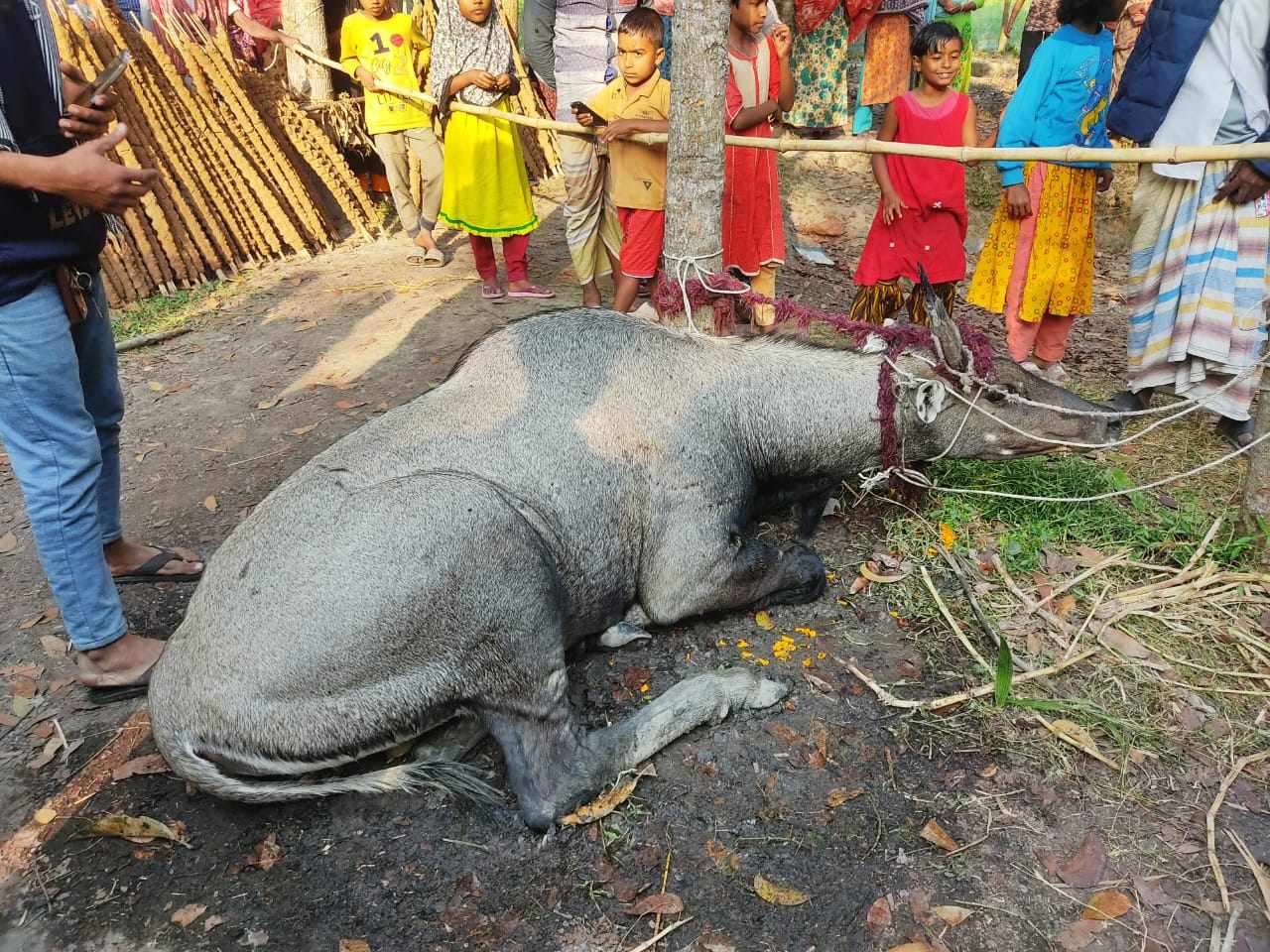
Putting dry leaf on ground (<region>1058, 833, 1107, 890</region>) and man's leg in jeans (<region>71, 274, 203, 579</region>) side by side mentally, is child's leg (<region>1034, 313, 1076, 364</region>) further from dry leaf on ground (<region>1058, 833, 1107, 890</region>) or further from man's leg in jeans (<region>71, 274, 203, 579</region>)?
man's leg in jeans (<region>71, 274, 203, 579</region>)

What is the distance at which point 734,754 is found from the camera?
312cm

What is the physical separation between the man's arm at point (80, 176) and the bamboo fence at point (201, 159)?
15.9 ft

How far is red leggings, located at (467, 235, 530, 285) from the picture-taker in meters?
6.96

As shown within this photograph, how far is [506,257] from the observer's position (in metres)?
7.04

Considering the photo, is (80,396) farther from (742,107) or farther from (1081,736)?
(742,107)

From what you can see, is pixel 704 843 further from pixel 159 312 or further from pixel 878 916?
pixel 159 312

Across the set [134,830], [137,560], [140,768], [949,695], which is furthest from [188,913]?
[949,695]

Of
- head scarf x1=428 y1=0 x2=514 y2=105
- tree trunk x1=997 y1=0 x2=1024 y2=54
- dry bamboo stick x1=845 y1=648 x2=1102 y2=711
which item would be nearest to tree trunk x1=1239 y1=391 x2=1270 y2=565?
dry bamboo stick x1=845 y1=648 x2=1102 y2=711

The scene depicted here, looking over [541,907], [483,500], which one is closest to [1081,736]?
[541,907]

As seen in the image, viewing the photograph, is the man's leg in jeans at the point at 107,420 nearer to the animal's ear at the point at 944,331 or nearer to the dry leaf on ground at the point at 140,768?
the dry leaf on ground at the point at 140,768

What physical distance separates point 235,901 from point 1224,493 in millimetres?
4748

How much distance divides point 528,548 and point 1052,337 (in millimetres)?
4016

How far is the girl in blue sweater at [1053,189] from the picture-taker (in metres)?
4.86

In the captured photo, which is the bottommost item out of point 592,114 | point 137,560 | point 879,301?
point 137,560
